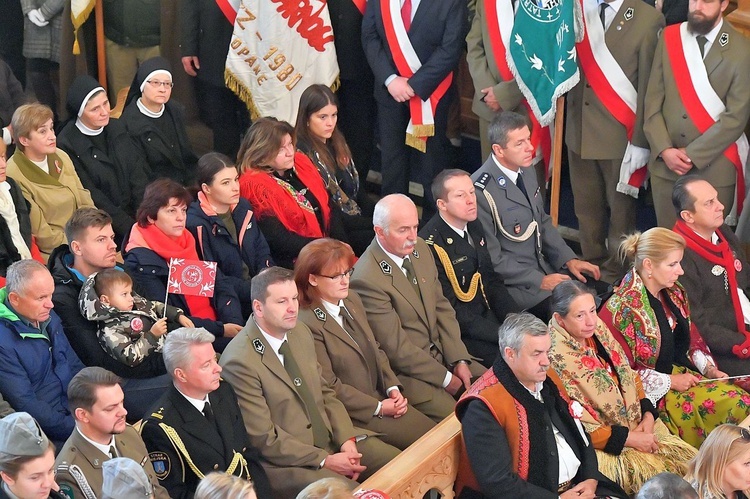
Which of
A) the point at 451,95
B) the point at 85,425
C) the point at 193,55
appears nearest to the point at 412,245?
the point at 85,425

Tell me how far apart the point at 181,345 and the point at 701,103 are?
10.9ft

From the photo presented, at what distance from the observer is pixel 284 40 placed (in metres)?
7.04

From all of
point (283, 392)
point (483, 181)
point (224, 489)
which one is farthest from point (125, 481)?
point (483, 181)

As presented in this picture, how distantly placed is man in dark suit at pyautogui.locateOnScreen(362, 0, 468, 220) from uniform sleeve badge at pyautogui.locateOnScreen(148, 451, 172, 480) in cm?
331

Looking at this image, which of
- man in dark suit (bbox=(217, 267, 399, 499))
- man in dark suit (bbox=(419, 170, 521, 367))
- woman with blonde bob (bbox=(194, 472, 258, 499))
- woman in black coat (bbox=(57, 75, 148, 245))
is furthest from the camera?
woman in black coat (bbox=(57, 75, 148, 245))

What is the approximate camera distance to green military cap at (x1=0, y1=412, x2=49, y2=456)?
3.40 meters

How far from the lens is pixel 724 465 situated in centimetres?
401

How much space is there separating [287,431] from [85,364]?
85cm

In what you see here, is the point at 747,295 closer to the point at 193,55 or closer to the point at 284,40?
the point at 284,40

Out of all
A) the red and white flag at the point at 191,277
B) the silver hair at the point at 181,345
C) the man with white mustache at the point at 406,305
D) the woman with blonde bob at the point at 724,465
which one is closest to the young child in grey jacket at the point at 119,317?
the red and white flag at the point at 191,277

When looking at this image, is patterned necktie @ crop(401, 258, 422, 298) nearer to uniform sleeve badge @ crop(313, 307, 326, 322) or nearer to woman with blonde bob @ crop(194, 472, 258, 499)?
uniform sleeve badge @ crop(313, 307, 326, 322)

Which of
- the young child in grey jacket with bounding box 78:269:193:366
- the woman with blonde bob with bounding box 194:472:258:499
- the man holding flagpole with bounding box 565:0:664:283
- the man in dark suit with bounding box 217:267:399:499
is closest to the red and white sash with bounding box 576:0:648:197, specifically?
the man holding flagpole with bounding box 565:0:664:283

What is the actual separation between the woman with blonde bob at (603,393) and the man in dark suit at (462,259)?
2.36 feet

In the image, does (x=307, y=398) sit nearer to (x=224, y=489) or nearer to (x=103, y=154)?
(x=224, y=489)
